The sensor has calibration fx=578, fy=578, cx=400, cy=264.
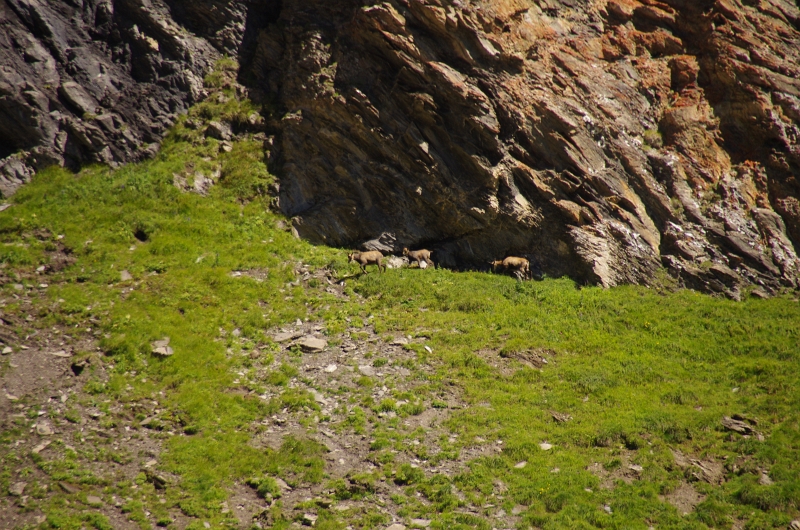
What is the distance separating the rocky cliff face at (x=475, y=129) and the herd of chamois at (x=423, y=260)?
89 cm

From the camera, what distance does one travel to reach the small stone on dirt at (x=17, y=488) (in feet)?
43.1

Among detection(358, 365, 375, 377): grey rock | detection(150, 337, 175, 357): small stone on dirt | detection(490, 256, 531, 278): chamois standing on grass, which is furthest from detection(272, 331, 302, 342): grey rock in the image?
detection(490, 256, 531, 278): chamois standing on grass

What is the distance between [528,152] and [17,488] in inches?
986

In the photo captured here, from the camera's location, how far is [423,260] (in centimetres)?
2834

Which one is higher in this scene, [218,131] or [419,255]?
[218,131]

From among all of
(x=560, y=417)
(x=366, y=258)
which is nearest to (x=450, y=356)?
(x=560, y=417)

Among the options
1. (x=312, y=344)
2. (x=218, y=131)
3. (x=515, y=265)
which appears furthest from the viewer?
(x=218, y=131)

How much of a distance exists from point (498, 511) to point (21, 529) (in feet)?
35.2

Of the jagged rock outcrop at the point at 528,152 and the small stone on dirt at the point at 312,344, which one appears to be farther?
the jagged rock outcrop at the point at 528,152

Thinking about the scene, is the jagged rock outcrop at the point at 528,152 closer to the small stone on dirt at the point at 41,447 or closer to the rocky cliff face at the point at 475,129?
the rocky cliff face at the point at 475,129

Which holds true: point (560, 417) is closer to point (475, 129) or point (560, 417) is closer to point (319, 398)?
point (319, 398)

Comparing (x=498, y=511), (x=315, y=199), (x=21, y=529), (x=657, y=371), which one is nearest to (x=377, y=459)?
(x=498, y=511)

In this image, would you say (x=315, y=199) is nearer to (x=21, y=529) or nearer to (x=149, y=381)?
(x=149, y=381)

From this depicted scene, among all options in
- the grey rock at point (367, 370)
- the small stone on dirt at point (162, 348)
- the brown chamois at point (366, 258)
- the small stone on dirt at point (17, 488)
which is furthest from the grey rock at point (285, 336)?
the small stone on dirt at point (17, 488)
